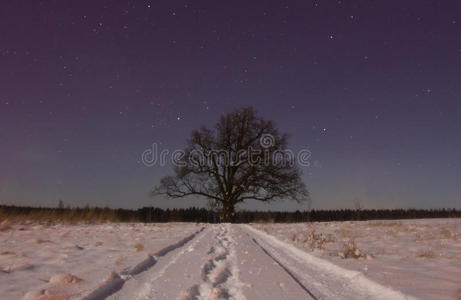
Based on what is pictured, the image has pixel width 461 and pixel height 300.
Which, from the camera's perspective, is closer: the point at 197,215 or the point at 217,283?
the point at 217,283

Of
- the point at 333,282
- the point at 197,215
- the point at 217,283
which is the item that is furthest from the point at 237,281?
the point at 197,215

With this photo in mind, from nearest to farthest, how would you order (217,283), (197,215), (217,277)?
(217,283) → (217,277) → (197,215)

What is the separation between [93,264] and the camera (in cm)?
368

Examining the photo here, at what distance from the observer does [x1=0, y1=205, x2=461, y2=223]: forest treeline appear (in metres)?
14.5

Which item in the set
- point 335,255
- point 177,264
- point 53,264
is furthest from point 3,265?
point 335,255

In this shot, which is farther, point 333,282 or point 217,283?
point 333,282

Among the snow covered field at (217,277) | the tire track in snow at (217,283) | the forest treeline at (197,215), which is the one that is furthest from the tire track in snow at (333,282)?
the forest treeline at (197,215)

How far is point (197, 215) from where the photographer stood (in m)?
25.5

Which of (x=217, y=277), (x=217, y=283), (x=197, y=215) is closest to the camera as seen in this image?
(x=217, y=283)

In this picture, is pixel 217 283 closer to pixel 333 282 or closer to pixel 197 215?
pixel 333 282

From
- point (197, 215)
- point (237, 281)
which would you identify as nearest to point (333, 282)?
point (237, 281)

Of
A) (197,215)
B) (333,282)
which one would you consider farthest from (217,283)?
(197,215)

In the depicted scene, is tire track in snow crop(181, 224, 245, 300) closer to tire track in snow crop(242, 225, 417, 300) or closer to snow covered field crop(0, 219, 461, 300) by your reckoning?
snow covered field crop(0, 219, 461, 300)

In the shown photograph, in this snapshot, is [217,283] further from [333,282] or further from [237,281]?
[333,282]
